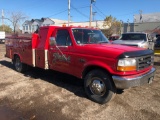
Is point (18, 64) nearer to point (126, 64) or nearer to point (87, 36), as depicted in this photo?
point (87, 36)

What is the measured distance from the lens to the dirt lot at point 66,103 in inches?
168

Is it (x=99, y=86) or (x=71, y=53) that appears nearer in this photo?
(x=99, y=86)

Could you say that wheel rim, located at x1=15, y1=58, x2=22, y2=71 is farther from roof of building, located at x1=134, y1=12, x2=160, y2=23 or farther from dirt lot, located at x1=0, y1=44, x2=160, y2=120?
roof of building, located at x1=134, y1=12, x2=160, y2=23

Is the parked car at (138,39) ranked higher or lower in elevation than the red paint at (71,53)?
higher

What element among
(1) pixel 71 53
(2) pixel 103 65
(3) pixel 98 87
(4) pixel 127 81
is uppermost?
(1) pixel 71 53

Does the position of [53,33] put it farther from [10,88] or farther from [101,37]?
[10,88]

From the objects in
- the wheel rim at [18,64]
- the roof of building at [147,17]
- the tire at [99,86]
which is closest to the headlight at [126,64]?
the tire at [99,86]

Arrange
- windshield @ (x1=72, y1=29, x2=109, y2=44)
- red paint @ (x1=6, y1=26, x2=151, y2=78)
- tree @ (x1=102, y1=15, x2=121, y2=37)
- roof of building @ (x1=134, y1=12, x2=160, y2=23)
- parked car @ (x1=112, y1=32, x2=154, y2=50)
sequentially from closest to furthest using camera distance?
1. red paint @ (x1=6, y1=26, x2=151, y2=78)
2. windshield @ (x1=72, y1=29, x2=109, y2=44)
3. parked car @ (x1=112, y1=32, x2=154, y2=50)
4. tree @ (x1=102, y1=15, x2=121, y2=37)
5. roof of building @ (x1=134, y1=12, x2=160, y2=23)

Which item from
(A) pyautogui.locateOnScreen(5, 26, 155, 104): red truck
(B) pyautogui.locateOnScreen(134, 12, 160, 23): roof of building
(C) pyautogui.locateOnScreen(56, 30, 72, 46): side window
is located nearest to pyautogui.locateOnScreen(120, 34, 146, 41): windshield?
(A) pyautogui.locateOnScreen(5, 26, 155, 104): red truck

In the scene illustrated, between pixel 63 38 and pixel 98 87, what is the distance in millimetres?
1964

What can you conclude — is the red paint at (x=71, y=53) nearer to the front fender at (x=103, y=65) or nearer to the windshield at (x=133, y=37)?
the front fender at (x=103, y=65)

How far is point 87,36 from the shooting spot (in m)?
5.79

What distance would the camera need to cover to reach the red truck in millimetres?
4418

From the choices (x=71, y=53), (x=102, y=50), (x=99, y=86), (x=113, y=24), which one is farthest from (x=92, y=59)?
(x=113, y=24)
